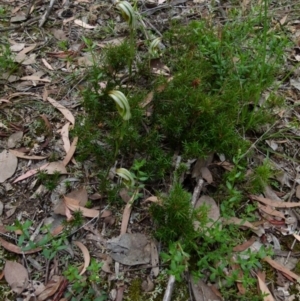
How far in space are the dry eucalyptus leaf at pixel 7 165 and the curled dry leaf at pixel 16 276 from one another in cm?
48

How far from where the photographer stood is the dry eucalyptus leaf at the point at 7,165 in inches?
88.4

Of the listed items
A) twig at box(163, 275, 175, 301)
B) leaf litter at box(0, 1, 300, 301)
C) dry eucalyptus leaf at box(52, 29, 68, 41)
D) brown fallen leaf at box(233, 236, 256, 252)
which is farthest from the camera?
dry eucalyptus leaf at box(52, 29, 68, 41)

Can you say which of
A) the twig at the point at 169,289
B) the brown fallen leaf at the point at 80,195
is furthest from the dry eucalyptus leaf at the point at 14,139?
the twig at the point at 169,289

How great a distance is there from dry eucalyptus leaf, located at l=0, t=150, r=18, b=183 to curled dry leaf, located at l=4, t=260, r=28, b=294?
1.58ft

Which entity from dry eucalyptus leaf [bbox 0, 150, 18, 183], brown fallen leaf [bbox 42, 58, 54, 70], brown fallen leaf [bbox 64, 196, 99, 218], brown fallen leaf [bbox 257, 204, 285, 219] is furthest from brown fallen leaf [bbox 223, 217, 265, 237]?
brown fallen leaf [bbox 42, 58, 54, 70]

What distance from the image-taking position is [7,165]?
228cm

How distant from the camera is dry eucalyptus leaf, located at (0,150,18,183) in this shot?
225cm

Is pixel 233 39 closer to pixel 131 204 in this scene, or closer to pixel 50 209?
pixel 131 204

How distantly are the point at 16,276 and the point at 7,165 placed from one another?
63 cm

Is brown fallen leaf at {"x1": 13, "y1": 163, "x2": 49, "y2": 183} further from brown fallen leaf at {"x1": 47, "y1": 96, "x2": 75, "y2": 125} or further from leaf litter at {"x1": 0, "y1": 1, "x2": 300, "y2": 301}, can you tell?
brown fallen leaf at {"x1": 47, "y1": 96, "x2": 75, "y2": 125}

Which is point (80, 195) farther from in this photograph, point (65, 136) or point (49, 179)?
point (65, 136)

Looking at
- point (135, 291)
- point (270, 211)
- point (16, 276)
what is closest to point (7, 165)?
point (16, 276)

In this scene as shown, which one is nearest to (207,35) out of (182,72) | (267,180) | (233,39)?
(233,39)

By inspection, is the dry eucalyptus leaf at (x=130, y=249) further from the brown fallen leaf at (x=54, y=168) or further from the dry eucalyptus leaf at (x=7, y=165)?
the dry eucalyptus leaf at (x=7, y=165)
